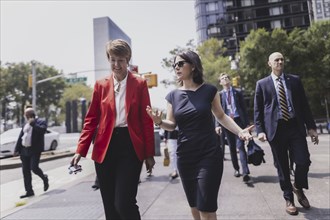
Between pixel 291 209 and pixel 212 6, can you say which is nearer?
pixel 291 209

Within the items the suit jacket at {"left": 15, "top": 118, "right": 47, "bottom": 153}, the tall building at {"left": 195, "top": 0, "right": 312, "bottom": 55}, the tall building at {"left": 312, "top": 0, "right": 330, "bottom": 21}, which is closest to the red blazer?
the tall building at {"left": 312, "top": 0, "right": 330, "bottom": 21}

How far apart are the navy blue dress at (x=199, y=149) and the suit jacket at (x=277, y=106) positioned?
61.1 inches

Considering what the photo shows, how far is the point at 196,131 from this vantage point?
2.76 meters

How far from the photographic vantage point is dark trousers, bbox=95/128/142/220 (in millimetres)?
2572

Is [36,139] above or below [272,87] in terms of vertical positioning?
below

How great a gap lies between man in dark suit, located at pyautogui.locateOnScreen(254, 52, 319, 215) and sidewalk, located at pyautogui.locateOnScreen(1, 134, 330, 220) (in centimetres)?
38

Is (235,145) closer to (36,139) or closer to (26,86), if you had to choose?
(36,139)

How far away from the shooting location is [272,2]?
5781 cm

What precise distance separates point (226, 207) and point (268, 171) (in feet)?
10.3

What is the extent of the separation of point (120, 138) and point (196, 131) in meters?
0.65

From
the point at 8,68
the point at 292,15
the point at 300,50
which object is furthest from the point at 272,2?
the point at 8,68

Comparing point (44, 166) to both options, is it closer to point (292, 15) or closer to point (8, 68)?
point (8, 68)

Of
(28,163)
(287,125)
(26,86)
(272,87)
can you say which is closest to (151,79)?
(28,163)

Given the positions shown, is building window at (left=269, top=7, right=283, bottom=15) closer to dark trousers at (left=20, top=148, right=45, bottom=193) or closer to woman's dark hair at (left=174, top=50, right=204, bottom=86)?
dark trousers at (left=20, top=148, right=45, bottom=193)
